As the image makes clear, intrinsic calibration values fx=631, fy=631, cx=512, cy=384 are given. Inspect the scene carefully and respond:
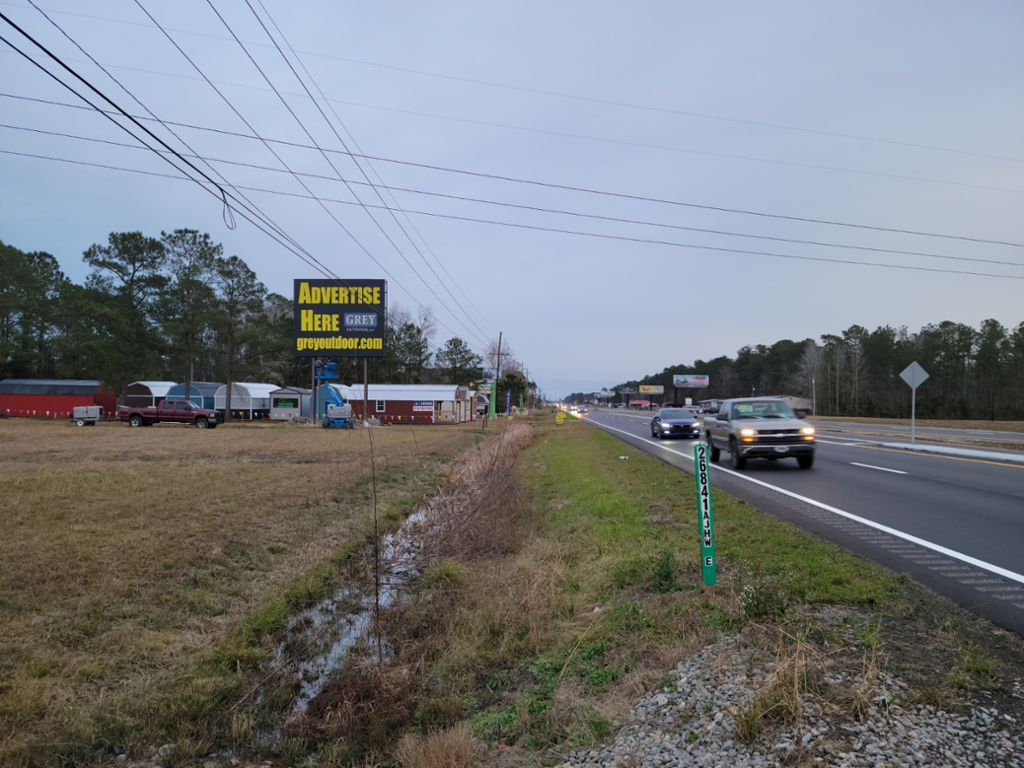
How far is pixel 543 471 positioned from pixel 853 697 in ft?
57.3

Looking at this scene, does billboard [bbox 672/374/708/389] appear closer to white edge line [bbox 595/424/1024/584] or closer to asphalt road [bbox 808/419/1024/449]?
asphalt road [bbox 808/419/1024/449]

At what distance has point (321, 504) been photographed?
1508 cm

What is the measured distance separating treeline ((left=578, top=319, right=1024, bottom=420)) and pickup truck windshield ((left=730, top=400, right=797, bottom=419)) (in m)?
63.0

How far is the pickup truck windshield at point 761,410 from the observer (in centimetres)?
1716

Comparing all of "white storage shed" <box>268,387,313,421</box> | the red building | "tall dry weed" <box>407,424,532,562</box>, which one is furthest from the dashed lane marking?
the red building

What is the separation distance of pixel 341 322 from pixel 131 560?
134ft

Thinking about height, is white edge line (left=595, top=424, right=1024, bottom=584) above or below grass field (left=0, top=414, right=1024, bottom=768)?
above

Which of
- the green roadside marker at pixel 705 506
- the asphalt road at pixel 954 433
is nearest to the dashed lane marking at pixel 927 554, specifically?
the green roadside marker at pixel 705 506

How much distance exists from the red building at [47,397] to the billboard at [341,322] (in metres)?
22.1

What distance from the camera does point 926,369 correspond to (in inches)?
3238

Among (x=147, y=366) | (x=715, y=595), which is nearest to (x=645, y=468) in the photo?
(x=715, y=595)

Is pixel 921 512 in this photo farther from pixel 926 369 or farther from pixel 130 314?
pixel 926 369

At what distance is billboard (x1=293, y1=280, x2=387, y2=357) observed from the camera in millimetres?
48438

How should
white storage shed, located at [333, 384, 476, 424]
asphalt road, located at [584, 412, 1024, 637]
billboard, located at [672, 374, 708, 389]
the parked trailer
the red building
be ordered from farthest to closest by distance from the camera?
billboard, located at [672, 374, 708, 389] < white storage shed, located at [333, 384, 476, 424] < the red building < the parked trailer < asphalt road, located at [584, 412, 1024, 637]
